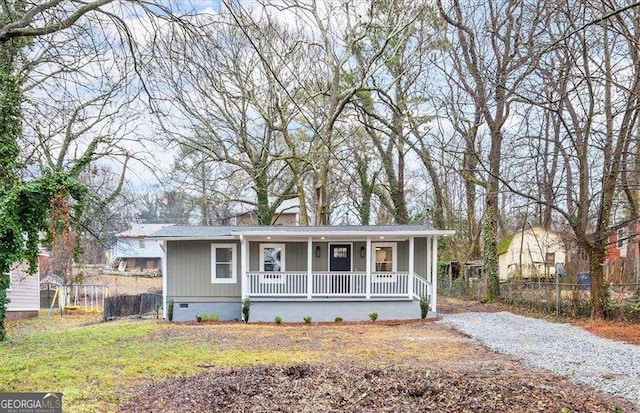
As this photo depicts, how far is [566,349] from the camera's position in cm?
864

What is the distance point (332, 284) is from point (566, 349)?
7448 mm

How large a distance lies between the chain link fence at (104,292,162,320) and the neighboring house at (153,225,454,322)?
2539 mm

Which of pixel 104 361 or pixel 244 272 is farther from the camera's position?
pixel 244 272

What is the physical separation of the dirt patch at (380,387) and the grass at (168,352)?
0.43 feet

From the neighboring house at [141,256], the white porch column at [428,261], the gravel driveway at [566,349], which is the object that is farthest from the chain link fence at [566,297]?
the neighboring house at [141,256]

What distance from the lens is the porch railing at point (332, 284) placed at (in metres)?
14.8

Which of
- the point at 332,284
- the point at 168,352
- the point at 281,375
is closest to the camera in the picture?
the point at 281,375

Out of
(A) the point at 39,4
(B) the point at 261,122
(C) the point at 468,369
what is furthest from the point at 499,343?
(B) the point at 261,122

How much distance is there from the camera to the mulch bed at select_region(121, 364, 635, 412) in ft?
15.2

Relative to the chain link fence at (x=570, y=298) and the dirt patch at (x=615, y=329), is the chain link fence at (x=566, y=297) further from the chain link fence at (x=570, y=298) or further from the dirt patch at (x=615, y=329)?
the dirt patch at (x=615, y=329)

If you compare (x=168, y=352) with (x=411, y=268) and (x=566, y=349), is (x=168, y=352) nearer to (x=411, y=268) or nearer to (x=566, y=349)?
(x=566, y=349)

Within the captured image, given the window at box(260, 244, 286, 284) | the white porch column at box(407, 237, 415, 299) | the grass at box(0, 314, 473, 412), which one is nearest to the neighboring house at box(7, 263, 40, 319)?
the grass at box(0, 314, 473, 412)

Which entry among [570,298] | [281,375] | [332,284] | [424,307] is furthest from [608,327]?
[281,375]

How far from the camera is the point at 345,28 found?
16.6 m
